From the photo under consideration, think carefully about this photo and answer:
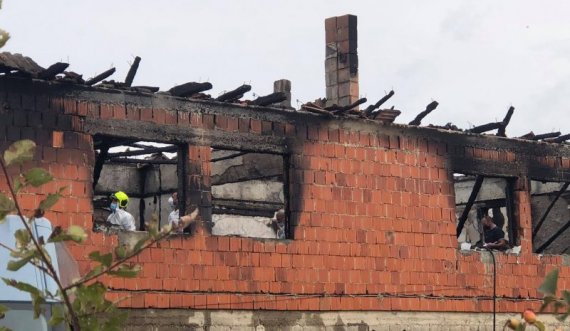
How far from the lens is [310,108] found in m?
14.9

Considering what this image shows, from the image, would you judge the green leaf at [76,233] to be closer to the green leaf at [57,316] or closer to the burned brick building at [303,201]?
the green leaf at [57,316]

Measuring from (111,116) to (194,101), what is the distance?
A: 1.13 m

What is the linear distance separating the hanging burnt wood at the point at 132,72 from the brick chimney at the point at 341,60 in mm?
5909

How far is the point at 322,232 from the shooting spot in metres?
14.8

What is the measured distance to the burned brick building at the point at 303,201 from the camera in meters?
12.9

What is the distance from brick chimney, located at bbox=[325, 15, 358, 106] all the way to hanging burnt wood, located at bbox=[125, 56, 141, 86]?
19.4 ft

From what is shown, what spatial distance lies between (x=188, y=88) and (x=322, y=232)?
95.7 inches

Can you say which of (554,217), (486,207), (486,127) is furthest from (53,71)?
(554,217)

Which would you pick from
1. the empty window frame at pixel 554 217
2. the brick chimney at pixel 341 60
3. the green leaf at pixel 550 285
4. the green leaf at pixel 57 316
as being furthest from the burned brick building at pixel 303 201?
the green leaf at pixel 550 285

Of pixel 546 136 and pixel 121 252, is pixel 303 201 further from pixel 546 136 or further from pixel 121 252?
pixel 121 252

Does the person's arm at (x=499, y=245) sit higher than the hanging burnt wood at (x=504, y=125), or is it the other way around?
the hanging burnt wood at (x=504, y=125)

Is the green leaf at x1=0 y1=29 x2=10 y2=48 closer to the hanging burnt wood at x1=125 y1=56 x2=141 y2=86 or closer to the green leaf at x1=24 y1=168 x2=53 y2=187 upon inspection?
the green leaf at x1=24 y1=168 x2=53 y2=187

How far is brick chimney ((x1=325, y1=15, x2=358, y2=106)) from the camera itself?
19.0 m

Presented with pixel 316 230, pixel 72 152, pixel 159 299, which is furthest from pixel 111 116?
pixel 316 230
